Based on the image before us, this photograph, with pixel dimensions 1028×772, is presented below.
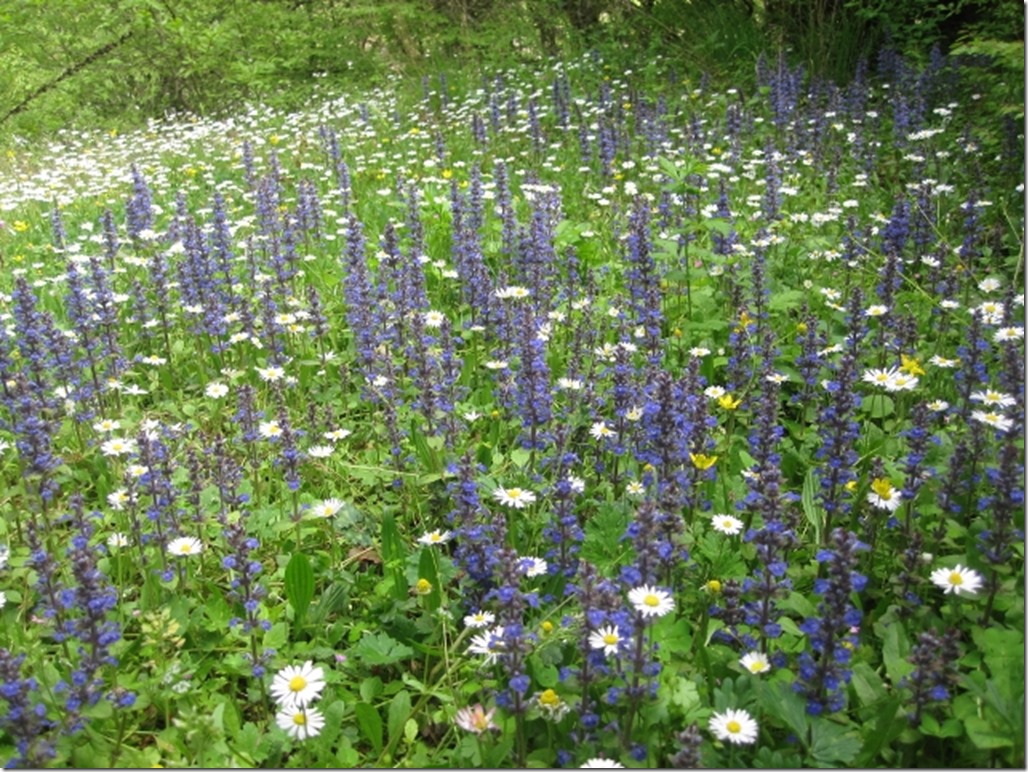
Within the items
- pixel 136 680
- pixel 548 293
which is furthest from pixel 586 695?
pixel 548 293

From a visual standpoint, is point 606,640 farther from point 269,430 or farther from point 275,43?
point 275,43

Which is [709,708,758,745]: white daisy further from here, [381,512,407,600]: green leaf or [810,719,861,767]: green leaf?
[381,512,407,600]: green leaf

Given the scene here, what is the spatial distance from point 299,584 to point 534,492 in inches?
34.5

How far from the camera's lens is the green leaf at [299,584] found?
281 centimetres

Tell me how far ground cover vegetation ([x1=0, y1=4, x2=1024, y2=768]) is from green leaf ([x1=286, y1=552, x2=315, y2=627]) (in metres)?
0.01

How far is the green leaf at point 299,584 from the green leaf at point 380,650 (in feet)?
0.79

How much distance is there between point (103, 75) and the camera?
1375 centimetres

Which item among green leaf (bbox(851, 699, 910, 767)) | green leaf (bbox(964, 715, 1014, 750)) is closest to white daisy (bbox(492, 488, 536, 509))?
green leaf (bbox(851, 699, 910, 767))

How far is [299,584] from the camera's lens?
2822 mm

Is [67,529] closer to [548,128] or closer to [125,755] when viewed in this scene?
[125,755]

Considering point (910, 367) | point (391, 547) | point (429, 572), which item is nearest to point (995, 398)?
point (910, 367)

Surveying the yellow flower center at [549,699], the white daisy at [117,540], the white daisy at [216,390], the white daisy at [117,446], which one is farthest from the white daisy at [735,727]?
the white daisy at [216,390]

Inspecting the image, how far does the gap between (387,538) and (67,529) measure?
1.35 m

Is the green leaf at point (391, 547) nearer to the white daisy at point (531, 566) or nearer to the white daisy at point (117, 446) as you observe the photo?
the white daisy at point (531, 566)
